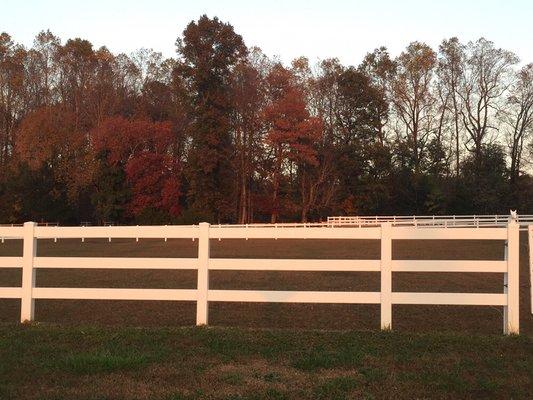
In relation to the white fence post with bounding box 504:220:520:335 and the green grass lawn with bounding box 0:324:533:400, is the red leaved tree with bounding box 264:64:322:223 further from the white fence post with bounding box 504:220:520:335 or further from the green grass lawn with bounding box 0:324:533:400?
the green grass lawn with bounding box 0:324:533:400

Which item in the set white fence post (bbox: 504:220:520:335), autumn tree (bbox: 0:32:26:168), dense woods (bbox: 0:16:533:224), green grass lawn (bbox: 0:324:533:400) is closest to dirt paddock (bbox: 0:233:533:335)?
white fence post (bbox: 504:220:520:335)

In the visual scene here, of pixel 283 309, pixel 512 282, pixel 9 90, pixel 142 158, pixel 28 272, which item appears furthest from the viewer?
pixel 9 90

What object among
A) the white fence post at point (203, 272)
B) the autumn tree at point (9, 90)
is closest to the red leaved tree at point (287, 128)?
the autumn tree at point (9, 90)

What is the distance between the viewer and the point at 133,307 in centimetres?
1054

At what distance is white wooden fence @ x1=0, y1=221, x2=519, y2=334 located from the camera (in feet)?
24.6

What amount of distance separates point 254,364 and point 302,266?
1987mm

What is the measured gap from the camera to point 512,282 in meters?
7.50

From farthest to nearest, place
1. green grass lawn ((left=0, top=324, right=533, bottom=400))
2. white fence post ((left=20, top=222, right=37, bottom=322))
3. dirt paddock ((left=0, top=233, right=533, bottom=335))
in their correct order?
dirt paddock ((left=0, top=233, right=533, bottom=335)), white fence post ((left=20, top=222, right=37, bottom=322)), green grass lawn ((left=0, top=324, right=533, bottom=400))

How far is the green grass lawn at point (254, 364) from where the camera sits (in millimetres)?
5164

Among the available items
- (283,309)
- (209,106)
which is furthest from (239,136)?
(283,309)

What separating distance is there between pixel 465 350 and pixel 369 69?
6771 cm

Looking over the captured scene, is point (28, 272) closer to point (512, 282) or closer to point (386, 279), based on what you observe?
point (386, 279)

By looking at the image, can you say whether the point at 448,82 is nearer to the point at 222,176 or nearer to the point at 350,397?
the point at 222,176

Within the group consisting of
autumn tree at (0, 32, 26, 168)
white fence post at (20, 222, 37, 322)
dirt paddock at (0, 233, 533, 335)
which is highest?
autumn tree at (0, 32, 26, 168)
